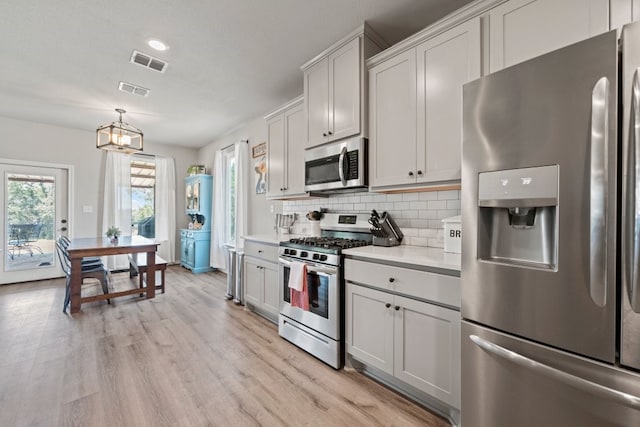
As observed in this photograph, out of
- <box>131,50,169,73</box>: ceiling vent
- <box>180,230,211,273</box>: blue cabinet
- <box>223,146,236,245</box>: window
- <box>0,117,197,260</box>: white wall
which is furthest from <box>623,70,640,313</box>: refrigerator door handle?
<box>0,117,197,260</box>: white wall

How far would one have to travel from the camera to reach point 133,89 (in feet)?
11.1

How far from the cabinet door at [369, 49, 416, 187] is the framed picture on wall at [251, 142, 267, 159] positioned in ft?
7.61

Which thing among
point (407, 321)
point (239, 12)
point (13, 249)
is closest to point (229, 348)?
point (407, 321)

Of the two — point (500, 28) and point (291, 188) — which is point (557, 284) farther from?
point (291, 188)

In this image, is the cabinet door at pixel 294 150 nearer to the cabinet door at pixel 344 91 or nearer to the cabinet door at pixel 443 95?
the cabinet door at pixel 344 91

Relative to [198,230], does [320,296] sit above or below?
below

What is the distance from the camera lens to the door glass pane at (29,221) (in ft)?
14.9

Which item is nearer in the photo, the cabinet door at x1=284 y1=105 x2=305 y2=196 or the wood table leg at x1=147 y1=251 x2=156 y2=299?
the cabinet door at x1=284 y1=105 x2=305 y2=196

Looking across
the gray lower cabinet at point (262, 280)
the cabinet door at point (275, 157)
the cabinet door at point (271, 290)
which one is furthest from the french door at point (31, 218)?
the cabinet door at point (271, 290)

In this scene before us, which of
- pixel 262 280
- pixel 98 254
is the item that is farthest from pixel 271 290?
pixel 98 254

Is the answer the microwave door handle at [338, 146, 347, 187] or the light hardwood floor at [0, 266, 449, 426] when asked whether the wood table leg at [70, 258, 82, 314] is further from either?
the microwave door handle at [338, 146, 347, 187]

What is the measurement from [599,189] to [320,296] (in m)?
1.81

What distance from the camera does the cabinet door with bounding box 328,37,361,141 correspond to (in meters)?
2.31

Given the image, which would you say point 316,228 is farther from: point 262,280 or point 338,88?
point 338,88
